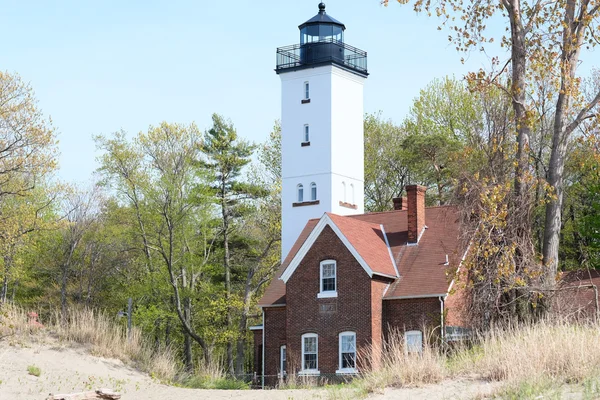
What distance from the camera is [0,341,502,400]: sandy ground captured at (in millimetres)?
→ 21531

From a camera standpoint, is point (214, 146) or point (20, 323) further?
point (214, 146)

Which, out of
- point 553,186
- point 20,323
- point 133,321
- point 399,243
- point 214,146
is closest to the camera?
point 553,186

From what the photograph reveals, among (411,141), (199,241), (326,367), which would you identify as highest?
(411,141)

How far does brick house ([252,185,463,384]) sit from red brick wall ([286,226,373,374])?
4 centimetres

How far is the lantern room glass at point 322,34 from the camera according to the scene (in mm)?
49188

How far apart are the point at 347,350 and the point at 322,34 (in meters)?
21.2

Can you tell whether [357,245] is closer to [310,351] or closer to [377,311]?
[377,311]

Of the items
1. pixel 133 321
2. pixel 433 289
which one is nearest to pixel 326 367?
pixel 433 289

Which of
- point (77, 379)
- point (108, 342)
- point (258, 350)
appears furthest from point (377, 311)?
point (77, 379)

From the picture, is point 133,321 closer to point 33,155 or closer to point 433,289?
point 33,155

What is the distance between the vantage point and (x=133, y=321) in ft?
156

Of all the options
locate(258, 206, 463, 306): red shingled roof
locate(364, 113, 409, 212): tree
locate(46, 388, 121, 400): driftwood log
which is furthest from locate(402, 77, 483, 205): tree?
locate(46, 388, 121, 400): driftwood log

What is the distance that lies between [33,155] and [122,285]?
63.9ft

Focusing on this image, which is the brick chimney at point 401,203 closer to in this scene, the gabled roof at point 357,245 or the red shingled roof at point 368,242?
the red shingled roof at point 368,242
